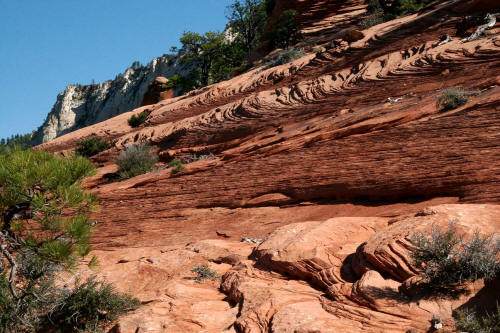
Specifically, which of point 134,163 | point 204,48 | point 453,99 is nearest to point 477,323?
point 453,99

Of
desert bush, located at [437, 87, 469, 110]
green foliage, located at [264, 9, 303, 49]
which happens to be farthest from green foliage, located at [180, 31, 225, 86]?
desert bush, located at [437, 87, 469, 110]

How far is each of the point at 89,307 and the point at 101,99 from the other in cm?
7965

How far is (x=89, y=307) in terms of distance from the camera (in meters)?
7.47

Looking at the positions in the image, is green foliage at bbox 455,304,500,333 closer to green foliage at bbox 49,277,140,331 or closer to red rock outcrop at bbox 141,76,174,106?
green foliage at bbox 49,277,140,331

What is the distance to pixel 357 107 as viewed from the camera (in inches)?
564

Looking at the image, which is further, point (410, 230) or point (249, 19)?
point (249, 19)

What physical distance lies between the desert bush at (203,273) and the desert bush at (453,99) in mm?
6753

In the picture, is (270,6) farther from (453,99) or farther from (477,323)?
(477,323)

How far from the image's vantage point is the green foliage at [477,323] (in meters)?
4.47

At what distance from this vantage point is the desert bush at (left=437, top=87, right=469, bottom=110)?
1024cm

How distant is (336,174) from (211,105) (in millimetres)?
13007

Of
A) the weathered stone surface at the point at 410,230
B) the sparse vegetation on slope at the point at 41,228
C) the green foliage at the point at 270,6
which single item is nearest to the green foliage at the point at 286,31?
the green foliage at the point at 270,6

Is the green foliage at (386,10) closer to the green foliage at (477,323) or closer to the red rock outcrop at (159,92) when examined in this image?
the red rock outcrop at (159,92)

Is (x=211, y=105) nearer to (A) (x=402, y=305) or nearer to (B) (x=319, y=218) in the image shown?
(B) (x=319, y=218)
